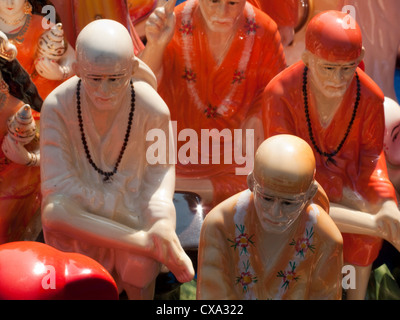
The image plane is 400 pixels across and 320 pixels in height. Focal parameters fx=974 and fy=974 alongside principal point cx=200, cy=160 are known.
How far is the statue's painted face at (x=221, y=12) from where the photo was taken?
11.7 feet

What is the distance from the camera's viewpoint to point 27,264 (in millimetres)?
2439

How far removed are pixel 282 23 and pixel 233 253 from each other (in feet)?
6.08

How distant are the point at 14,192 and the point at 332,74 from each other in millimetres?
1263

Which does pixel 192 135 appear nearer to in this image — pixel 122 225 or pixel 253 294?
pixel 122 225

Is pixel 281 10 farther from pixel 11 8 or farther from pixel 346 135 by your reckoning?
pixel 11 8

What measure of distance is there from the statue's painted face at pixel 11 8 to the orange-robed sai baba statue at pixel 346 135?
1139 mm

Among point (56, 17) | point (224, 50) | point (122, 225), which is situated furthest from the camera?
point (56, 17)

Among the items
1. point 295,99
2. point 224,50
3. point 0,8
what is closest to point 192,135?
point 224,50

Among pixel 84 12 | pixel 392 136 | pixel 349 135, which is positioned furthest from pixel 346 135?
pixel 84 12

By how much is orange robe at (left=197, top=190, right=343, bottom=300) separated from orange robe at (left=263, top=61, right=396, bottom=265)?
0.67m

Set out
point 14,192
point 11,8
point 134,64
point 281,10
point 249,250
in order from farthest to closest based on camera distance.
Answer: point 281,10 → point 11,8 → point 14,192 → point 134,64 → point 249,250

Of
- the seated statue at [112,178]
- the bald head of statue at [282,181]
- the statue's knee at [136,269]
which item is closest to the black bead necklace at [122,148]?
the seated statue at [112,178]

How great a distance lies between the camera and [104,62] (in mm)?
3035

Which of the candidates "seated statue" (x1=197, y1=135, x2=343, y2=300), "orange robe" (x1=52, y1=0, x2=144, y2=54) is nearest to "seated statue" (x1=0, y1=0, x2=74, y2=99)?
"orange robe" (x1=52, y1=0, x2=144, y2=54)
